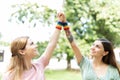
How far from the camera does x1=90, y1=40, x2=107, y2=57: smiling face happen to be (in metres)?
1.65

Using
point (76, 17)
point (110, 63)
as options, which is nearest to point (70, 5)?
point (76, 17)

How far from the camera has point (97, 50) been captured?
165 centimetres

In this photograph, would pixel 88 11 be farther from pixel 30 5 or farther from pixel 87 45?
pixel 30 5

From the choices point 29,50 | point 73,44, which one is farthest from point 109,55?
point 29,50

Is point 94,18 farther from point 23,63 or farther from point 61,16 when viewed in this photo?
point 23,63

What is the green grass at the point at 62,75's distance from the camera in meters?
3.29

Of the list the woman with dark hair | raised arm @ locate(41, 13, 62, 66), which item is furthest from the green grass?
raised arm @ locate(41, 13, 62, 66)

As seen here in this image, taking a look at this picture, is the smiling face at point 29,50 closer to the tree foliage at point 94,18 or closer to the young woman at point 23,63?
the young woman at point 23,63

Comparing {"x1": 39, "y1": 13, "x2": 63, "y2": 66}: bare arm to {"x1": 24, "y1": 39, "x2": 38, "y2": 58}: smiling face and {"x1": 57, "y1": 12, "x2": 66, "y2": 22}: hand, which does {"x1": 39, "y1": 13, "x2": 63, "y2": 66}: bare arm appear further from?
{"x1": 24, "y1": 39, "x2": 38, "y2": 58}: smiling face

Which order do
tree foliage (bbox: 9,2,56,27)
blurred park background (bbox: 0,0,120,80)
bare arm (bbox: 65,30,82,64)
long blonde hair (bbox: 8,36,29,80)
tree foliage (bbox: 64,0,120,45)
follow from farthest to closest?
1. tree foliage (bbox: 64,0,120,45)
2. tree foliage (bbox: 9,2,56,27)
3. blurred park background (bbox: 0,0,120,80)
4. bare arm (bbox: 65,30,82,64)
5. long blonde hair (bbox: 8,36,29,80)

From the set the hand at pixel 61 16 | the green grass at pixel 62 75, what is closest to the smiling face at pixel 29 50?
the hand at pixel 61 16

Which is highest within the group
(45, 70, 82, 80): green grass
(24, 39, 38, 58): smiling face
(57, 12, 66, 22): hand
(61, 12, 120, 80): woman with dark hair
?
(57, 12, 66, 22): hand

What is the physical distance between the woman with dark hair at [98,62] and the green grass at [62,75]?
5.34 ft

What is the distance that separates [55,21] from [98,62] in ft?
4.96
